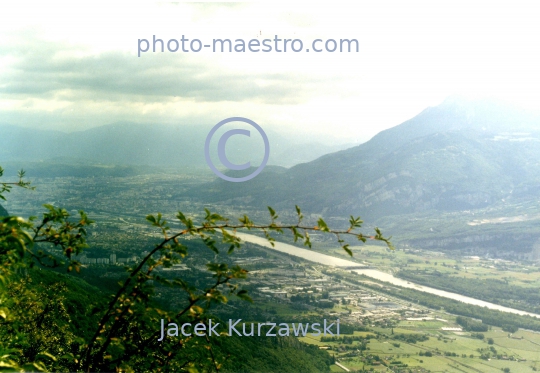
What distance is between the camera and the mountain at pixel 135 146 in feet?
54.8

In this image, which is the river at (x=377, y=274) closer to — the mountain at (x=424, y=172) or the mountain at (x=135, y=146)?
the mountain at (x=424, y=172)

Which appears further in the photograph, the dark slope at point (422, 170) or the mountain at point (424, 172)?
the mountain at point (424, 172)

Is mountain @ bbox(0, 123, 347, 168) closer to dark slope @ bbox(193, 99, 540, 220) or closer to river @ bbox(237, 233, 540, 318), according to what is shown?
dark slope @ bbox(193, 99, 540, 220)

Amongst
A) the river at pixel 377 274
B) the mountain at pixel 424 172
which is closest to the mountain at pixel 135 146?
the mountain at pixel 424 172

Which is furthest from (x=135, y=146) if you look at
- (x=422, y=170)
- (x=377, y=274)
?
(x=422, y=170)

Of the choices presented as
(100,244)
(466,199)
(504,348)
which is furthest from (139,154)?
(466,199)

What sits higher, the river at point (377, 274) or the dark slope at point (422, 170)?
the dark slope at point (422, 170)

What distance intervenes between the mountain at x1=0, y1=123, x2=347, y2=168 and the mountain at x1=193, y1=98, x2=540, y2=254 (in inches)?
67.2

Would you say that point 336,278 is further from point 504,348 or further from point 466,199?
point 466,199

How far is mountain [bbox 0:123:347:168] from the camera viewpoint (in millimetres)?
16694

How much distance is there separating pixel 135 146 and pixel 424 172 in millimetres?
25493

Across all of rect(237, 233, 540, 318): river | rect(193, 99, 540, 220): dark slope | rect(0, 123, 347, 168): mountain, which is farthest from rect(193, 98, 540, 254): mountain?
rect(237, 233, 540, 318): river

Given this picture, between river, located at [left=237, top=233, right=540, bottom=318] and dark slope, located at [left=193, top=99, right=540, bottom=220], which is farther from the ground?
dark slope, located at [left=193, top=99, right=540, bottom=220]

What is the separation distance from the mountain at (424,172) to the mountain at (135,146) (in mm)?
1706
